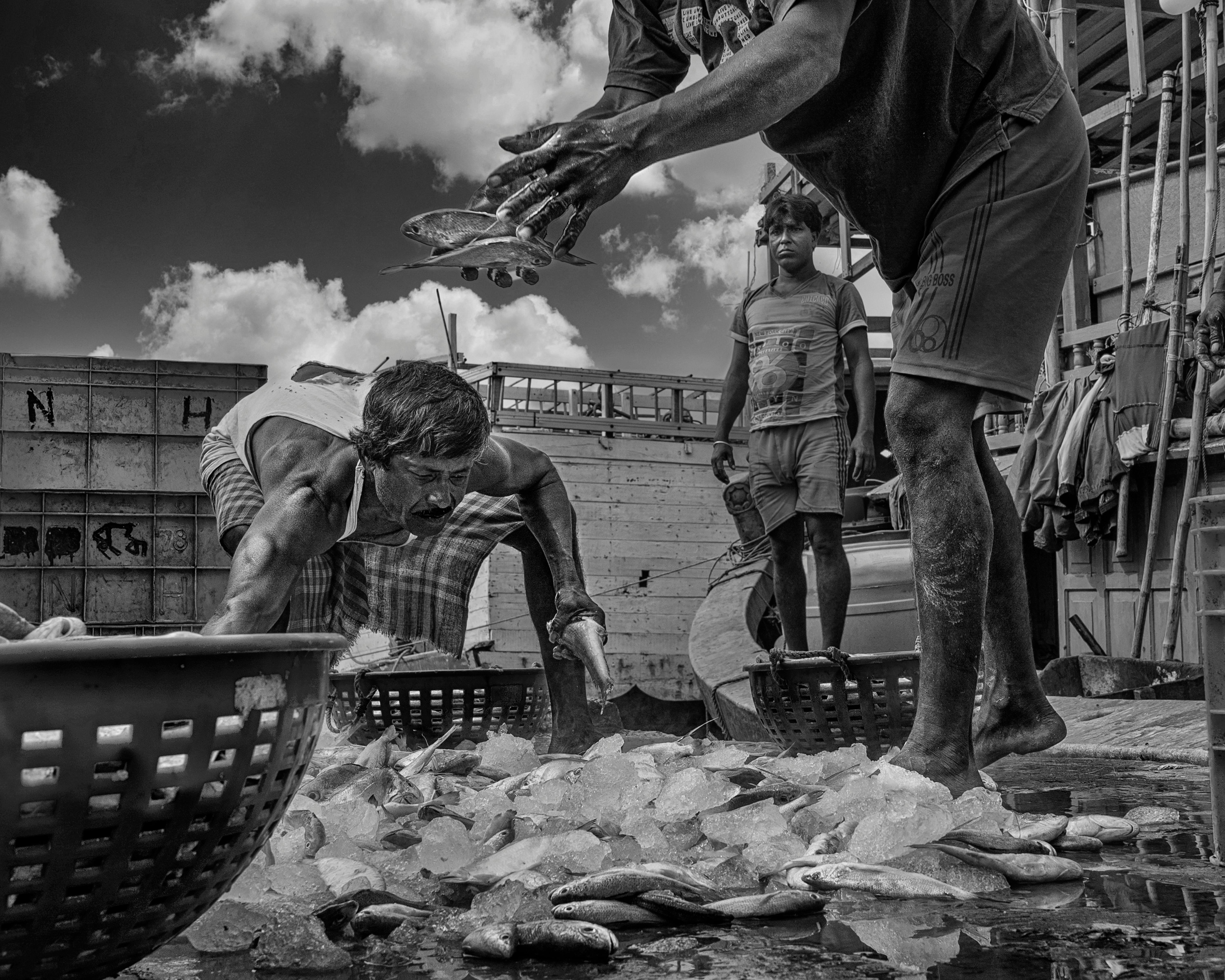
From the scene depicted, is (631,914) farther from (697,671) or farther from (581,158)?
(697,671)

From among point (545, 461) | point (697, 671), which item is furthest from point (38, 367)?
point (545, 461)

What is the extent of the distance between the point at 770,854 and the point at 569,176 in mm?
1076

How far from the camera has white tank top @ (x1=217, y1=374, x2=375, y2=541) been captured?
2.86 metres

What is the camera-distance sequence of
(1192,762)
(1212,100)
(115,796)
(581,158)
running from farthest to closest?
(1212,100) → (1192,762) → (581,158) → (115,796)

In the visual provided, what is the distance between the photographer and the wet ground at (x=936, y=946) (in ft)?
3.92

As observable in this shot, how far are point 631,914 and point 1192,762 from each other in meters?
2.46

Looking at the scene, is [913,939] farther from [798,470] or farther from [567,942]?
[798,470]

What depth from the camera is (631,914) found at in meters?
1.42

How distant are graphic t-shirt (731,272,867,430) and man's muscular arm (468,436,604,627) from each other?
1.94m

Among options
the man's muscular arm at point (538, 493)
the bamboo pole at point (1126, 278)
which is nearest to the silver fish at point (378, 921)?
the man's muscular arm at point (538, 493)

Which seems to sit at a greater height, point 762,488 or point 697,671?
point 762,488

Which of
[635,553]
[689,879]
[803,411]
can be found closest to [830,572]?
[803,411]

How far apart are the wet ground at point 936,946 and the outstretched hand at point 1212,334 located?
5005mm

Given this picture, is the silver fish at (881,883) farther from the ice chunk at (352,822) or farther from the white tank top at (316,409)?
the white tank top at (316,409)
